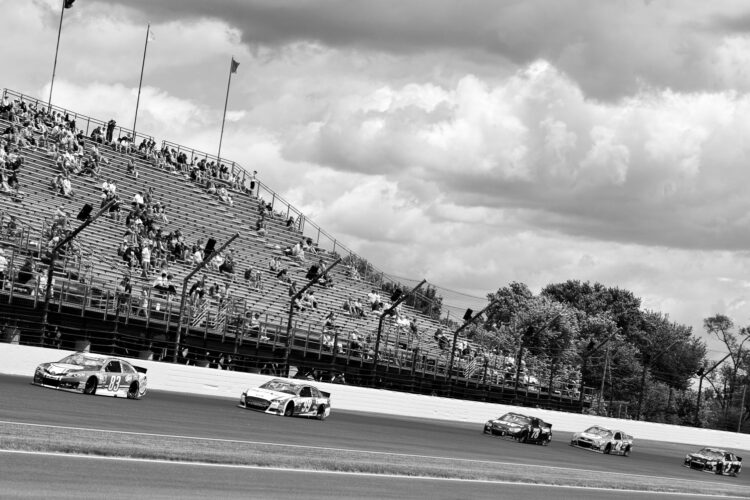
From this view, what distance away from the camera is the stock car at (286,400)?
114 ft

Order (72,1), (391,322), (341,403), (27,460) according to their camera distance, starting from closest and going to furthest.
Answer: (27,460)
(341,403)
(391,322)
(72,1)

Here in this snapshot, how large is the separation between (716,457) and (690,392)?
73152mm

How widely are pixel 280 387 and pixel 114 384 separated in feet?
21.1

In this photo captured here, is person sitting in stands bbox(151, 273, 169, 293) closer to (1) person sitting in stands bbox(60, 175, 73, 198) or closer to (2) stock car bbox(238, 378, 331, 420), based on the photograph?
(1) person sitting in stands bbox(60, 175, 73, 198)

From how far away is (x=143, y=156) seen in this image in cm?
5797

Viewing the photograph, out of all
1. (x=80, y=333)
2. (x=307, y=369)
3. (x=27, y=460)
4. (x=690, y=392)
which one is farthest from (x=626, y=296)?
(x=27, y=460)

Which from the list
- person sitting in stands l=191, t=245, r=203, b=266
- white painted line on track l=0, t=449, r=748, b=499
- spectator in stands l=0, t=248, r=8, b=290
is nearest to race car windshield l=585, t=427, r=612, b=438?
white painted line on track l=0, t=449, r=748, b=499

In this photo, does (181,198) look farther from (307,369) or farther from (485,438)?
(485,438)

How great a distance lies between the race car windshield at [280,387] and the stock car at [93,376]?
204 inches

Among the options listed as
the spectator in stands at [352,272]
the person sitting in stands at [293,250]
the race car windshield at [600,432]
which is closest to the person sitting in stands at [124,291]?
the person sitting in stands at [293,250]

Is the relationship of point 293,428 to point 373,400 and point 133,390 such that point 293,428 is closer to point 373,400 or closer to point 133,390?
point 133,390

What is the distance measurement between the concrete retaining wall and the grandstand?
3.13 ft

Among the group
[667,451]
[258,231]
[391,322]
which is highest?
[258,231]

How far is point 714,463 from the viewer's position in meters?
42.2
